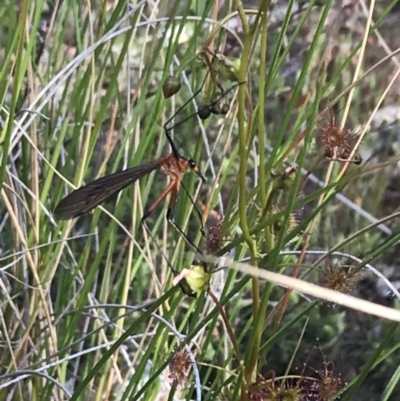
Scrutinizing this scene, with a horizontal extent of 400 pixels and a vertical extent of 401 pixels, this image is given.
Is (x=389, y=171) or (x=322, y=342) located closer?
(x=322, y=342)

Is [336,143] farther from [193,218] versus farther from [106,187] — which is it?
[193,218]

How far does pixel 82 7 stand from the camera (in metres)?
0.83

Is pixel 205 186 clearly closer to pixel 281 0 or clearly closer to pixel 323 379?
pixel 281 0

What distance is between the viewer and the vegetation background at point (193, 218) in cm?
36

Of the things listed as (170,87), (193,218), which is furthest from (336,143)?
(193,218)

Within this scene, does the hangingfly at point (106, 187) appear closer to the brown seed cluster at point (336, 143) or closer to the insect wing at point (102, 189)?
the insect wing at point (102, 189)

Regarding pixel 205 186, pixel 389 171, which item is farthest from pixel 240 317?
pixel 389 171

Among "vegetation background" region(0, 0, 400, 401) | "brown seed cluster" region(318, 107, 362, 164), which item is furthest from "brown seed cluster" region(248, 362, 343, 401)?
"brown seed cluster" region(318, 107, 362, 164)

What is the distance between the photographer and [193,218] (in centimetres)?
100

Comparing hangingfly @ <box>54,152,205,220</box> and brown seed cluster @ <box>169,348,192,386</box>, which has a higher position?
hangingfly @ <box>54,152,205,220</box>

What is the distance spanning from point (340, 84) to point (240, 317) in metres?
0.56

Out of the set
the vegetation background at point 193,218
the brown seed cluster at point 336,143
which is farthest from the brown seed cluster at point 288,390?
the brown seed cluster at point 336,143

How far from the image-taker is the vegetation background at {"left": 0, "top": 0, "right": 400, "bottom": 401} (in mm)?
365

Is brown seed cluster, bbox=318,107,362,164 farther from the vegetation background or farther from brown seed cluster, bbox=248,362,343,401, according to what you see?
brown seed cluster, bbox=248,362,343,401
